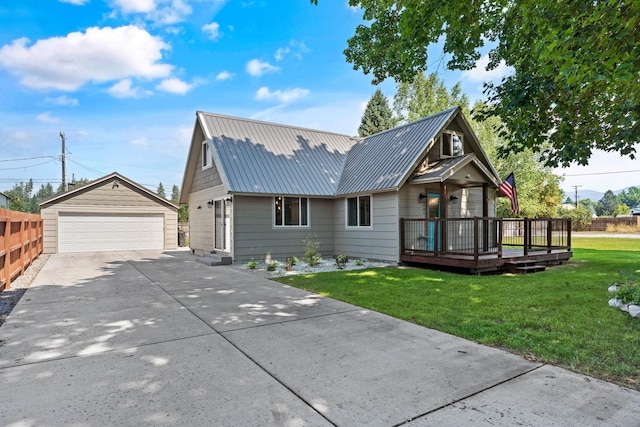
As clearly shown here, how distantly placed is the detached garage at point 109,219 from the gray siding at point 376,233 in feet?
34.5

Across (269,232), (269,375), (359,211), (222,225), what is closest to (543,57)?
(269,375)

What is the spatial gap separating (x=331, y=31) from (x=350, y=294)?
11375mm

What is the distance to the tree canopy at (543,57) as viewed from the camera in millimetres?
4501

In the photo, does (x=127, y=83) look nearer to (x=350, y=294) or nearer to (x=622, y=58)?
(x=350, y=294)

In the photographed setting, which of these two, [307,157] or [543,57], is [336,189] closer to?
[307,157]

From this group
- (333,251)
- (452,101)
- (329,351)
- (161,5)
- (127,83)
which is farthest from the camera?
(452,101)

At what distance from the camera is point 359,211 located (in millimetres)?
12711

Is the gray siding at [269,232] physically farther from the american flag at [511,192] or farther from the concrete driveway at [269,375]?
the concrete driveway at [269,375]

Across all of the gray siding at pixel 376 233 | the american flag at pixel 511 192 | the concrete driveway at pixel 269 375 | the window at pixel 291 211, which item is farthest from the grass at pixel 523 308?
the window at pixel 291 211

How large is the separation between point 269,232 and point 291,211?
3.81ft

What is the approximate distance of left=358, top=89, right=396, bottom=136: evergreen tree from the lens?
1443 inches

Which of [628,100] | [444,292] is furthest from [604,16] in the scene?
[444,292]

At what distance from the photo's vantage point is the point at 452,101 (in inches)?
1065

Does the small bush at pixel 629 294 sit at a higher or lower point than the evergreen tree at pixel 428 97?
lower
